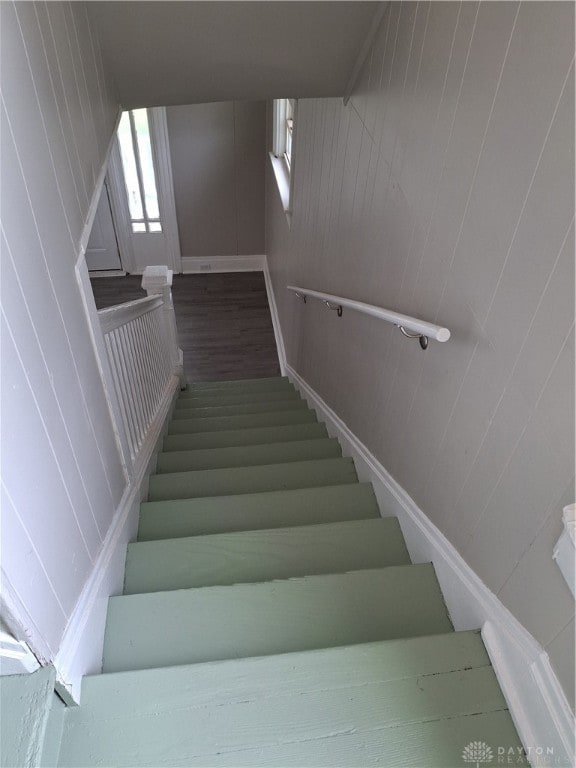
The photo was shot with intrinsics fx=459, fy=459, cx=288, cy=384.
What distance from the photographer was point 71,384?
1.12 meters

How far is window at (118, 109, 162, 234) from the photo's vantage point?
201 inches

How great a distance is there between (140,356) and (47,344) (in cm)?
132

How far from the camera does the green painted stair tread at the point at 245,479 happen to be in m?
1.83

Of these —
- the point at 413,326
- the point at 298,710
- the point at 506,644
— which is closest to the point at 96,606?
the point at 298,710

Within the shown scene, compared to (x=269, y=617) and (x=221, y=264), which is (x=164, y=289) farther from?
(x=221, y=264)

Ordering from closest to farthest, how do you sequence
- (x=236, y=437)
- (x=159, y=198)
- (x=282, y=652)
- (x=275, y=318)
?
(x=282, y=652) < (x=236, y=437) < (x=275, y=318) < (x=159, y=198)

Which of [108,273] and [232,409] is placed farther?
[108,273]

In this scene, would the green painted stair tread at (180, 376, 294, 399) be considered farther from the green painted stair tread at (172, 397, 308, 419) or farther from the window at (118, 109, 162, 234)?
the window at (118, 109, 162, 234)

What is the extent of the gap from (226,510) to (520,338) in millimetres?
1103

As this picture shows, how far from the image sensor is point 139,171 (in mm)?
5477

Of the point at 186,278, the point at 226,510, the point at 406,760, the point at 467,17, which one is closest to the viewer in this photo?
the point at 406,760

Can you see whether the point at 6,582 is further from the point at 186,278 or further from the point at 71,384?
the point at 186,278

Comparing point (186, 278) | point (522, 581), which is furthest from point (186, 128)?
point (522, 581)

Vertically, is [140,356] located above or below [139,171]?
below
